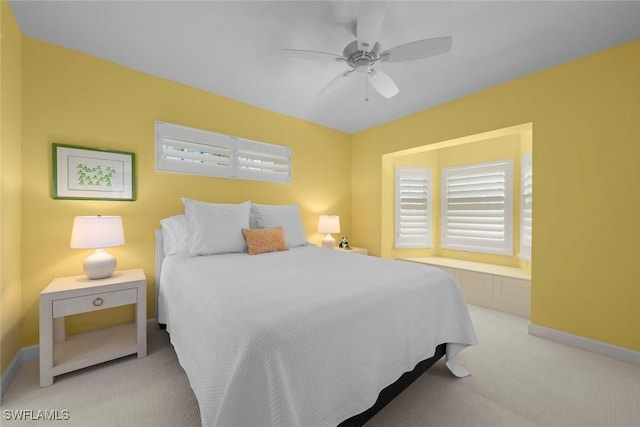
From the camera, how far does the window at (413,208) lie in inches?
167

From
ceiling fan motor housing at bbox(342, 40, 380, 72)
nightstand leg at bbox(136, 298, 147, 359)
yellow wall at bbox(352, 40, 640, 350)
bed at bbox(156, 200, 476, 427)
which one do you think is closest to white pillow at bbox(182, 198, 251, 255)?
bed at bbox(156, 200, 476, 427)

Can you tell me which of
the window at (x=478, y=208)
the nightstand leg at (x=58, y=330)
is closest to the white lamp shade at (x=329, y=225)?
the window at (x=478, y=208)

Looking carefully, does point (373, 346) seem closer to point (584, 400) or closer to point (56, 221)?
point (584, 400)

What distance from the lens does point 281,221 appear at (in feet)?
9.80

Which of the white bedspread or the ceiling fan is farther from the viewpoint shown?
the ceiling fan

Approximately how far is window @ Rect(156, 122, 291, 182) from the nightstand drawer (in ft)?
4.32

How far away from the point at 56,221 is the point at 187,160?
4.01 ft

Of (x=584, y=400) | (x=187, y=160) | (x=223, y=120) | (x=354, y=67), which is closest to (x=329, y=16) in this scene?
(x=354, y=67)

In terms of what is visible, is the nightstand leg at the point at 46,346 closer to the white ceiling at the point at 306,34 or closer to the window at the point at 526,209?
the white ceiling at the point at 306,34

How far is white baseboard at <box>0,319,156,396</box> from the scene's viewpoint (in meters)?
1.65

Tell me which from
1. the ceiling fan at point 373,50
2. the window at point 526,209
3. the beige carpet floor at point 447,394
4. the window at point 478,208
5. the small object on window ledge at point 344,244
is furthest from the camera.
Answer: the small object on window ledge at point 344,244

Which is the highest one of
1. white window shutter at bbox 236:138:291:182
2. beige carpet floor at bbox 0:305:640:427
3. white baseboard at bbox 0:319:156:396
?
white window shutter at bbox 236:138:291:182

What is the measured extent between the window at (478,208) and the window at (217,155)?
271cm

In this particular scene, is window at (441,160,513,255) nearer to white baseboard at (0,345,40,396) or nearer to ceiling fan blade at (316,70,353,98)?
ceiling fan blade at (316,70,353,98)
